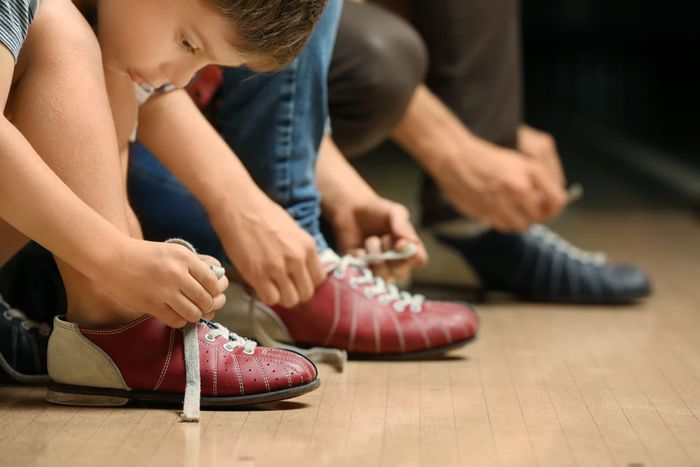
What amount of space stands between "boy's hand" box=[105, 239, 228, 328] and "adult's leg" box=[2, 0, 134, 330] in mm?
61

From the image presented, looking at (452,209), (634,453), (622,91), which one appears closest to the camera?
(634,453)

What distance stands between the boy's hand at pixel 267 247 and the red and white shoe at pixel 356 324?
2.3 inches

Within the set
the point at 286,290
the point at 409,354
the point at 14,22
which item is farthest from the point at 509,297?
the point at 14,22

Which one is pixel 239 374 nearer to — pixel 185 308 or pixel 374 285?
pixel 185 308

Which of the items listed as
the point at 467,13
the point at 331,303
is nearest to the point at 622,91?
the point at 467,13

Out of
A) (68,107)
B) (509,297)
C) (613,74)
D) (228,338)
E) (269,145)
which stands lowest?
(613,74)

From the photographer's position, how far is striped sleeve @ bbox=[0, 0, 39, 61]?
2.48 feet

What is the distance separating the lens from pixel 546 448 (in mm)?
784

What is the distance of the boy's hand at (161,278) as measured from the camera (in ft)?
2.59

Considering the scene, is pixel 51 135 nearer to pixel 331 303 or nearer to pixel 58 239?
pixel 58 239

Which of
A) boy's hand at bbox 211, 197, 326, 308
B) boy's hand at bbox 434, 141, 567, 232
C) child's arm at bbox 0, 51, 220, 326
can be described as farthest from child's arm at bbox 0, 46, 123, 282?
boy's hand at bbox 434, 141, 567, 232

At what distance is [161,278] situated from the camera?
2.59 feet

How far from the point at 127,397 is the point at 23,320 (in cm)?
17

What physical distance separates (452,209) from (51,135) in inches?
31.0
